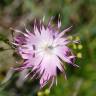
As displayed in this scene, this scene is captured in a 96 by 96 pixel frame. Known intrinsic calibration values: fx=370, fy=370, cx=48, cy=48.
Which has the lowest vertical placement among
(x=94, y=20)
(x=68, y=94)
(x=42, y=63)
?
(x=68, y=94)

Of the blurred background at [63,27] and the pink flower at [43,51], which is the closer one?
the pink flower at [43,51]

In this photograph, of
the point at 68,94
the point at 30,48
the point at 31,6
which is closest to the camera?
the point at 30,48

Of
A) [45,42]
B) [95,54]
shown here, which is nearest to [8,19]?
[95,54]

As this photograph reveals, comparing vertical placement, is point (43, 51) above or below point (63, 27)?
below

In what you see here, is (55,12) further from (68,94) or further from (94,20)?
(68,94)
